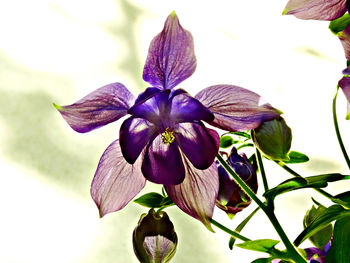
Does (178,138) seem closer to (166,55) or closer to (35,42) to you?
(166,55)

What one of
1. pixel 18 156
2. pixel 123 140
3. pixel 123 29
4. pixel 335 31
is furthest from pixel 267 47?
pixel 123 140

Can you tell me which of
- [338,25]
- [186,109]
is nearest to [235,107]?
[186,109]

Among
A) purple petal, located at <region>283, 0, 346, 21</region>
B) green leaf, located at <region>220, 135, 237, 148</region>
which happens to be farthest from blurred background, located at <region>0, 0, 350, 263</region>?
purple petal, located at <region>283, 0, 346, 21</region>

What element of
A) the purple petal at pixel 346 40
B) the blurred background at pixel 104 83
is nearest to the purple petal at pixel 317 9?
the purple petal at pixel 346 40

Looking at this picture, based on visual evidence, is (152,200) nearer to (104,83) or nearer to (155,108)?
(155,108)

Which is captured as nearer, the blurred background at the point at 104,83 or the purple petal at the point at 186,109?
the purple petal at the point at 186,109

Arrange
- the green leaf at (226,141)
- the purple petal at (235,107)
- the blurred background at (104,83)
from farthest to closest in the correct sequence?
the blurred background at (104,83) < the green leaf at (226,141) < the purple petal at (235,107)

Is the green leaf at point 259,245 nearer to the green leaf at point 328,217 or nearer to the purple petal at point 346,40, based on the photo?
the green leaf at point 328,217

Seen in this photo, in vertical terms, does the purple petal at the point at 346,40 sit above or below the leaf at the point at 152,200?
above
